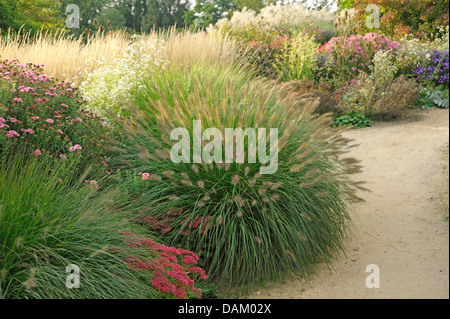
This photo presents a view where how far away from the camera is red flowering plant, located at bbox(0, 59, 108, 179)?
3631 mm

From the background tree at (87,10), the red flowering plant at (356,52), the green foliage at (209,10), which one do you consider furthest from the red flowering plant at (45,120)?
the green foliage at (209,10)

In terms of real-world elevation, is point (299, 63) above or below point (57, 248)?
above

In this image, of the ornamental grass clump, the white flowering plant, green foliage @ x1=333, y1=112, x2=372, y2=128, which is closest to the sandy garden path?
the ornamental grass clump

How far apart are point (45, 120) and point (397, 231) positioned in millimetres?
3526

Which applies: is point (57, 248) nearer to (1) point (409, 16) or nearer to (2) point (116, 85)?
(2) point (116, 85)

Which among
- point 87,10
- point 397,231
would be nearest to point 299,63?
point 397,231

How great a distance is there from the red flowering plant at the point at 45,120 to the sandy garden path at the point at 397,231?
2026mm

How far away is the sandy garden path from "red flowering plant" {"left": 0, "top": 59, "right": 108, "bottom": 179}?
2.03 metres

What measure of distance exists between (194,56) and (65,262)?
4.81 metres

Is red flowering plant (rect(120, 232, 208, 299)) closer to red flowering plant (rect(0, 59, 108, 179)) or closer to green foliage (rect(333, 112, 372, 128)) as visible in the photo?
red flowering plant (rect(0, 59, 108, 179))

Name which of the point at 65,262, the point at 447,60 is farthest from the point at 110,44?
the point at 447,60

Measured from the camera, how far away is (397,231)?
14.1ft

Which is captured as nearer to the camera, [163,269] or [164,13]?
[163,269]

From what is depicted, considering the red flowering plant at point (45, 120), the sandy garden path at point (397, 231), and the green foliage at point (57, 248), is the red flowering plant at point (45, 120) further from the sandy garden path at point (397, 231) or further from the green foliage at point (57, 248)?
the sandy garden path at point (397, 231)
